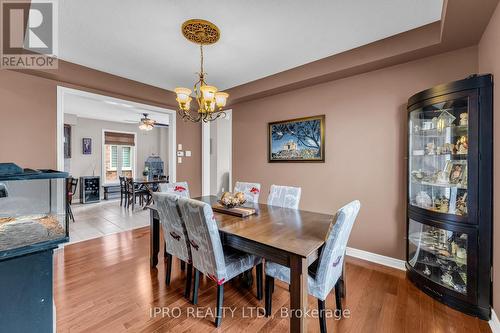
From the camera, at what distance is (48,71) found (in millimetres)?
2809

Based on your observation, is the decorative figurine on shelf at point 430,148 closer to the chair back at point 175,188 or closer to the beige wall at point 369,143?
the beige wall at point 369,143

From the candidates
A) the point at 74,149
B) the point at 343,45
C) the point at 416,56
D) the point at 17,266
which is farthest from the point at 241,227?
the point at 74,149

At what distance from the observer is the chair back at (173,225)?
1.83m

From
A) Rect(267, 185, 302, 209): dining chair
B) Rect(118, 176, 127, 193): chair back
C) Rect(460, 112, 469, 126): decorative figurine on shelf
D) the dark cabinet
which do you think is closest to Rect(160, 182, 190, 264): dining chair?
Rect(267, 185, 302, 209): dining chair

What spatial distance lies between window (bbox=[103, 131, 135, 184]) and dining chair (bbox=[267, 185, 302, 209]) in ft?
21.3

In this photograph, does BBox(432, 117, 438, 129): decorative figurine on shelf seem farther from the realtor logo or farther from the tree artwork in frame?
the realtor logo

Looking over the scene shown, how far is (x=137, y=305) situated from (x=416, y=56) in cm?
360

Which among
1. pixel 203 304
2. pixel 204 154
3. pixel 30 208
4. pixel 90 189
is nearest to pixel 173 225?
pixel 203 304

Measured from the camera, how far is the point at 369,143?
275cm

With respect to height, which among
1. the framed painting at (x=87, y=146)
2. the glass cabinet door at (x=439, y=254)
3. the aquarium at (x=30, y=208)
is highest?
the framed painting at (x=87, y=146)

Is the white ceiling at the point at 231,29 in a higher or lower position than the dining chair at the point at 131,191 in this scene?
higher

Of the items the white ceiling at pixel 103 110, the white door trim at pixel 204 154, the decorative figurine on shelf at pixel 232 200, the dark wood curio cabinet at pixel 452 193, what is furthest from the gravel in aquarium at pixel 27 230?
the white ceiling at pixel 103 110

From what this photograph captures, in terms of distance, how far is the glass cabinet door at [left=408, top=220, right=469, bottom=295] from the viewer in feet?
6.29

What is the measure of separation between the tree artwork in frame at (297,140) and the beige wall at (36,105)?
251 cm
